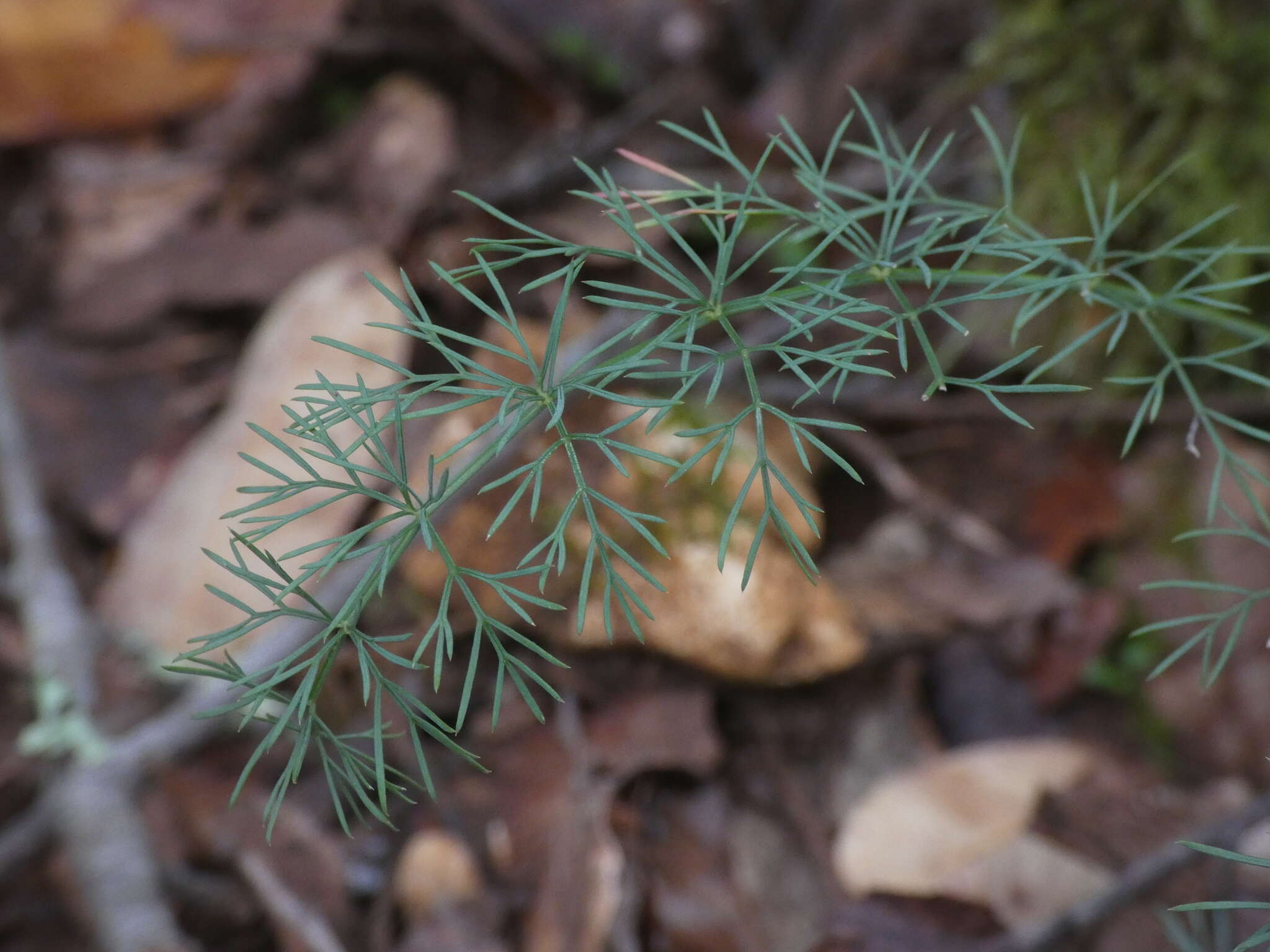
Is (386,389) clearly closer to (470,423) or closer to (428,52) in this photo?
(470,423)

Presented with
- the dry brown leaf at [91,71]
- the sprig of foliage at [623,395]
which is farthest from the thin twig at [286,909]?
the dry brown leaf at [91,71]

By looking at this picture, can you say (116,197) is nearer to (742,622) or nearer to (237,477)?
(237,477)

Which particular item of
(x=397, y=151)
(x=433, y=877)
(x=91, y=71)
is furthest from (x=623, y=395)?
(x=91, y=71)

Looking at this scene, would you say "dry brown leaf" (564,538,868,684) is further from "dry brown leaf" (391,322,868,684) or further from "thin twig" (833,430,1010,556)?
"thin twig" (833,430,1010,556)

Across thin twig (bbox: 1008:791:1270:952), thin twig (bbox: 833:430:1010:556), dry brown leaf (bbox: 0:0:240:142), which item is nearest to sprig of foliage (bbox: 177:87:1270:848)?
thin twig (bbox: 1008:791:1270:952)

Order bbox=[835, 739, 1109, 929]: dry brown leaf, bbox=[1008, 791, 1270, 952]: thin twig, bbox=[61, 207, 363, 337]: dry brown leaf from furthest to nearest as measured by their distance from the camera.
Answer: bbox=[61, 207, 363, 337]: dry brown leaf → bbox=[835, 739, 1109, 929]: dry brown leaf → bbox=[1008, 791, 1270, 952]: thin twig

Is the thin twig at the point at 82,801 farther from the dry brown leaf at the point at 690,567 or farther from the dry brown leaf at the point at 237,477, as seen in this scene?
the dry brown leaf at the point at 690,567

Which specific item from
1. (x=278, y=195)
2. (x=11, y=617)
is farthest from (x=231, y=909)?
(x=278, y=195)
